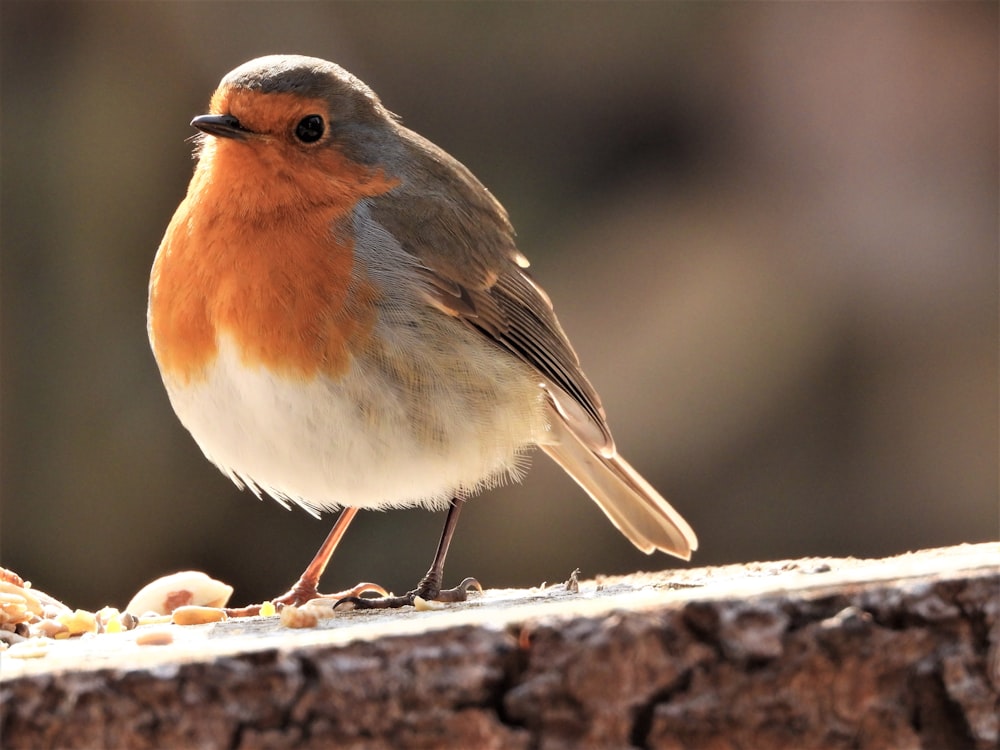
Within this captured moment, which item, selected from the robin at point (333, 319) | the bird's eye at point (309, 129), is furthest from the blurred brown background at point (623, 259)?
the bird's eye at point (309, 129)

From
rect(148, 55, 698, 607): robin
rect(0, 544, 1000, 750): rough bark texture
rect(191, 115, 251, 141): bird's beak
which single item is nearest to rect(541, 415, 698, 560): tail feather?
rect(148, 55, 698, 607): robin

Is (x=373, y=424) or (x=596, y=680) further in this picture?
(x=373, y=424)

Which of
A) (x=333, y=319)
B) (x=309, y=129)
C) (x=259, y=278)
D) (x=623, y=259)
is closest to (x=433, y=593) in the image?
(x=333, y=319)

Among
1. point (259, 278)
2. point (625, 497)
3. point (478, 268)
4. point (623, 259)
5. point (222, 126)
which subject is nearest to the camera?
point (259, 278)

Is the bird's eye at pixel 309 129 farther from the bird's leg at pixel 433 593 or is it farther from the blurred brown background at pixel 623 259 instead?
the blurred brown background at pixel 623 259

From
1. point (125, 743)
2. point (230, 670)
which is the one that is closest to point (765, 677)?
point (230, 670)

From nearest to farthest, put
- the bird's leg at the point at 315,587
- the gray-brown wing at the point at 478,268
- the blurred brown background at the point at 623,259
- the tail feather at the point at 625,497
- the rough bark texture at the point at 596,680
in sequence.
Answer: the rough bark texture at the point at 596,680, the gray-brown wing at the point at 478,268, the bird's leg at the point at 315,587, the tail feather at the point at 625,497, the blurred brown background at the point at 623,259

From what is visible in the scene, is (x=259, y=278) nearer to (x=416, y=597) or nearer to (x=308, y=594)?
(x=416, y=597)
